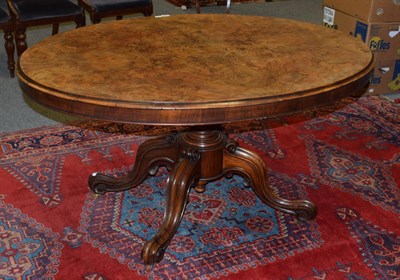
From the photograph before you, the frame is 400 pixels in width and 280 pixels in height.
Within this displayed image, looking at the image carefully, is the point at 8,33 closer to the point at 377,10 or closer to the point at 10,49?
the point at 10,49

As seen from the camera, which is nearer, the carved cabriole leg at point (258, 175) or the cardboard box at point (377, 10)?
the carved cabriole leg at point (258, 175)

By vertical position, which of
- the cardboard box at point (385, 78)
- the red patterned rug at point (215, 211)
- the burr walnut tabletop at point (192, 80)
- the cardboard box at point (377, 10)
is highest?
the burr walnut tabletop at point (192, 80)

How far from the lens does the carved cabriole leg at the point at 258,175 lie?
2.30 meters

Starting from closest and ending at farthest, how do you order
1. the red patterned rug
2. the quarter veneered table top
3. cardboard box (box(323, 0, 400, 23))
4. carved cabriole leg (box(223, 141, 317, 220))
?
the quarter veneered table top, the red patterned rug, carved cabriole leg (box(223, 141, 317, 220)), cardboard box (box(323, 0, 400, 23))

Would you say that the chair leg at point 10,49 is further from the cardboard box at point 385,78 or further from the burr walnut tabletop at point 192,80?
the cardboard box at point 385,78

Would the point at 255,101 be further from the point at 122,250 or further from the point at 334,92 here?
the point at 122,250

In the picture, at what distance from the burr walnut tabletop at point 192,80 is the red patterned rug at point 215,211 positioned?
0.10 meters

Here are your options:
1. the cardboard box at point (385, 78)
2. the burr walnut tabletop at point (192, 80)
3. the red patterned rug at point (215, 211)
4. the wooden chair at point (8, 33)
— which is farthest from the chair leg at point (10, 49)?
the cardboard box at point (385, 78)

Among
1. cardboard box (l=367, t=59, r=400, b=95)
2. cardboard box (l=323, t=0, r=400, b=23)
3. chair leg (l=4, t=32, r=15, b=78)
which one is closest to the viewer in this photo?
cardboard box (l=323, t=0, r=400, b=23)

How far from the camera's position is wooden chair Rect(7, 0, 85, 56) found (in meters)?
3.64

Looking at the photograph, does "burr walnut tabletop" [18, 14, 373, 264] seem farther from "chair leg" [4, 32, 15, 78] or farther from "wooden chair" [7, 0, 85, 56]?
"chair leg" [4, 32, 15, 78]

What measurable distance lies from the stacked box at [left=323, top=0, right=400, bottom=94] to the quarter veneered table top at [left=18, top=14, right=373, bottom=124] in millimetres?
1201

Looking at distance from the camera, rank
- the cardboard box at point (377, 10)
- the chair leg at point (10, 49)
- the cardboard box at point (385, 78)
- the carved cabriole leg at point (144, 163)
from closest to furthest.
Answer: the carved cabriole leg at point (144, 163)
the cardboard box at point (377, 10)
the cardboard box at point (385, 78)
the chair leg at point (10, 49)

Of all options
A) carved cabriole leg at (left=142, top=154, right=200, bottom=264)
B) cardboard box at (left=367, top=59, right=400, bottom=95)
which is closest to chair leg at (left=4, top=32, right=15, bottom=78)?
carved cabriole leg at (left=142, top=154, right=200, bottom=264)
